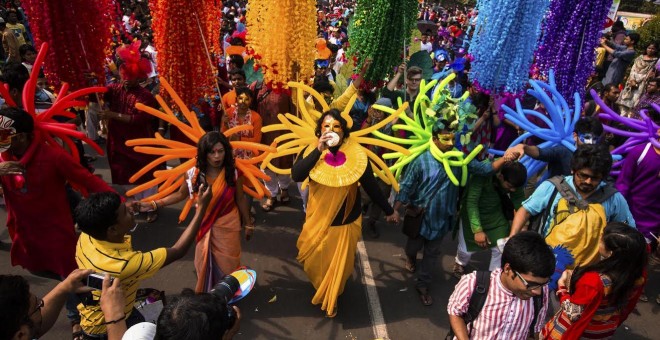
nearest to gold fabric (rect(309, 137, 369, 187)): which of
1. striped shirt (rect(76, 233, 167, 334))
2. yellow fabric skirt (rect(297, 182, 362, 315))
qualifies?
yellow fabric skirt (rect(297, 182, 362, 315))

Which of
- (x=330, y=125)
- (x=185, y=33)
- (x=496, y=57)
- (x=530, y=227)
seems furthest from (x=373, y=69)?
(x=530, y=227)

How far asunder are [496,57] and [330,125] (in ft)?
7.16

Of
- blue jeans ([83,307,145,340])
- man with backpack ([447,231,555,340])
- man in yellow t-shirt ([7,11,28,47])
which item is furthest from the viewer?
man in yellow t-shirt ([7,11,28,47])

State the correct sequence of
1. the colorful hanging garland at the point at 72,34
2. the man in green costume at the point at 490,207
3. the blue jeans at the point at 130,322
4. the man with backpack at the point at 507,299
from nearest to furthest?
the man with backpack at the point at 507,299
the blue jeans at the point at 130,322
the man in green costume at the point at 490,207
the colorful hanging garland at the point at 72,34

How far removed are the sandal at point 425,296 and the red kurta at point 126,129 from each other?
3.38 m

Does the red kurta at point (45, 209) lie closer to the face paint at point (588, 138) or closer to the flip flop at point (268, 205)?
the flip flop at point (268, 205)

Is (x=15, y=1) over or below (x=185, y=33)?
below

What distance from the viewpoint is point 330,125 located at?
11.5 feet

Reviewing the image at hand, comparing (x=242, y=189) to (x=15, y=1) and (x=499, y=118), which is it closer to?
(x=499, y=118)

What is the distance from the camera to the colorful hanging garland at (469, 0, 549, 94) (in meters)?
4.37

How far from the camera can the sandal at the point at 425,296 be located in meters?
4.11

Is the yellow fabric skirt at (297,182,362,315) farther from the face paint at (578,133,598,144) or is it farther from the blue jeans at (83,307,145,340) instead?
the face paint at (578,133,598,144)

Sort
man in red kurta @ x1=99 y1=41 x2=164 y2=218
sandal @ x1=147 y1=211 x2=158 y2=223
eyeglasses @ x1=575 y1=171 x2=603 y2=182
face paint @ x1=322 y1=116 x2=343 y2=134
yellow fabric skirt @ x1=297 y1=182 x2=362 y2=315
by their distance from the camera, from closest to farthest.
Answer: eyeglasses @ x1=575 y1=171 x2=603 y2=182, face paint @ x1=322 y1=116 x2=343 y2=134, yellow fabric skirt @ x1=297 y1=182 x2=362 y2=315, man in red kurta @ x1=99 y1=41 x2=164 y2=218, sandal @ x1=147 y1=211 x2=158 y2=223

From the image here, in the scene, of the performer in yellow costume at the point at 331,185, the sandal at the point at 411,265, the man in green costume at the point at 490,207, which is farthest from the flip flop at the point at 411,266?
the performer in yellow costume at the point at 331,185
